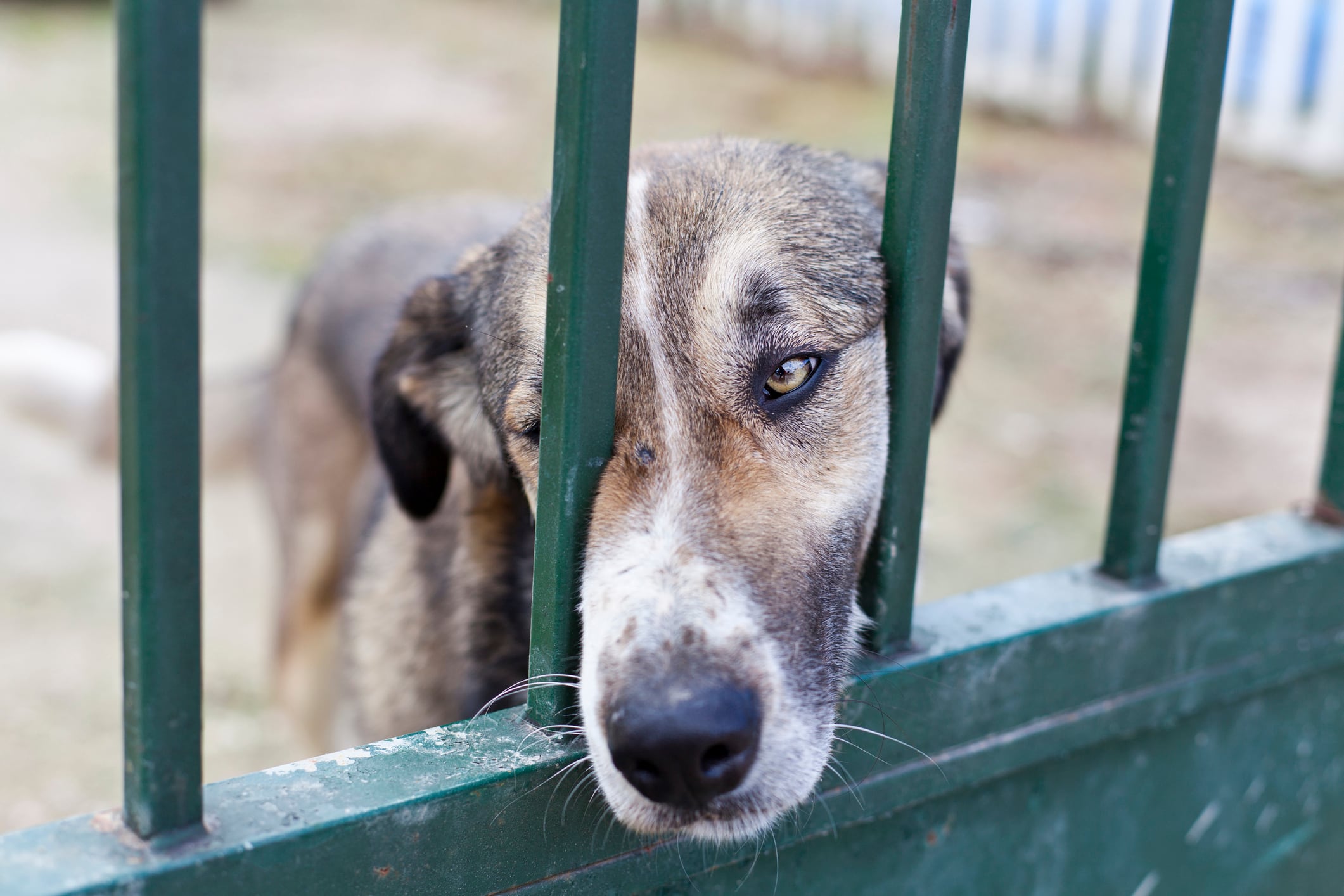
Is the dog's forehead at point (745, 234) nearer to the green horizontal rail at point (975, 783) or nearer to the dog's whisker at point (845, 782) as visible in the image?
the green horizontal rail at point (975, 783)

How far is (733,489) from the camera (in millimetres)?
1649

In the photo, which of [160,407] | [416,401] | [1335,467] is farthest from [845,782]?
[1335,467]

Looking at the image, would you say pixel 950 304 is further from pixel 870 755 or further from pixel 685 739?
pixel 685 739

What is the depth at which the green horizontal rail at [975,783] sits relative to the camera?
1.27m

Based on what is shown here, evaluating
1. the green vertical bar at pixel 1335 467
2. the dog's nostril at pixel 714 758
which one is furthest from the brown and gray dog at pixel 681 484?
the green vertical bar at pixel 1335 467

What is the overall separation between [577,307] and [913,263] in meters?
0.51

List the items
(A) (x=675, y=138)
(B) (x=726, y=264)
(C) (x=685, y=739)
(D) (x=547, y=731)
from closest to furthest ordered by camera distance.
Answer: (C) (x=685, y=739)
(D) (x=547, y=731)
(B) (x=726, y=264)
(A) (x=675, y=138)

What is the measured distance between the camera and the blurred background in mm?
4691

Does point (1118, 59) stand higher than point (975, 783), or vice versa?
point (1118, 59)

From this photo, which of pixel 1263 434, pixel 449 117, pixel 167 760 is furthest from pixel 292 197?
pixel 167 760

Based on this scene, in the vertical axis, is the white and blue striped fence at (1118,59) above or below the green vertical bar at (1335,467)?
above

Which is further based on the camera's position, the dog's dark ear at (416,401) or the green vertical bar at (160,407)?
the dog's dark ear at (416,401)

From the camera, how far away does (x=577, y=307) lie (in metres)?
1.36

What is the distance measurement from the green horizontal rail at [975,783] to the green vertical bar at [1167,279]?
0.40 feet
